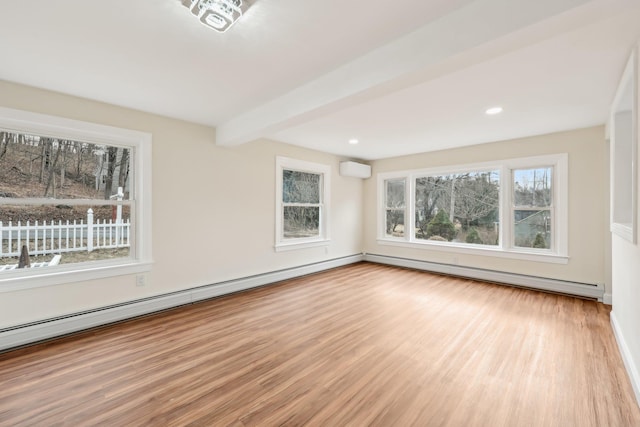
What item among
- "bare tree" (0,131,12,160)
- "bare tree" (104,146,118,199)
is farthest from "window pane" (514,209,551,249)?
"bare tree" (0,131,12,160)

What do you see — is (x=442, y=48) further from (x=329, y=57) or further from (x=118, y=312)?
(x=118, y=312)

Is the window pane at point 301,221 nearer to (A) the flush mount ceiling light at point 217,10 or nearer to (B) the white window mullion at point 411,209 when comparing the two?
(B) the white window mullion at point 411,209

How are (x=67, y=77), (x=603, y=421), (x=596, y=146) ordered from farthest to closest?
(x=596, y=146) → (x=67, y=77) → (x=603, y=421)

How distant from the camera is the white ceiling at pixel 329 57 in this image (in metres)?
1.57

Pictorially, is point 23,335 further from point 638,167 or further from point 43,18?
point 638,167

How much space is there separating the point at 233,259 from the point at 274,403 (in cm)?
259

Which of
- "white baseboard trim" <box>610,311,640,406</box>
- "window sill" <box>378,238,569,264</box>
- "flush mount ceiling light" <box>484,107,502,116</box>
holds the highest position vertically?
"flush mount ceiling light" <box>484,107,502,116</box>

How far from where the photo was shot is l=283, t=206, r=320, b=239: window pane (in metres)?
5.04

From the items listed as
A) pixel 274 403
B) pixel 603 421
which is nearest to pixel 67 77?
pixel 274 403

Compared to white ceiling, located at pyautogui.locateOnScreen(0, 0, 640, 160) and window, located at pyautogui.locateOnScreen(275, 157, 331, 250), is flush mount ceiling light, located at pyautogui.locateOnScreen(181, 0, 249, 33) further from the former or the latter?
window, located at pyautogui.locateOnScreen(275, 157, 331, 250)

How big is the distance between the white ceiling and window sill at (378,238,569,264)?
2.01m

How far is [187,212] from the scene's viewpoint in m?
3.63

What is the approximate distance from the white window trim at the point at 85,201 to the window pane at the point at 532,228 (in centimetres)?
544

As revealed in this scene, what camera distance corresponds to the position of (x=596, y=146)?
380 cm
